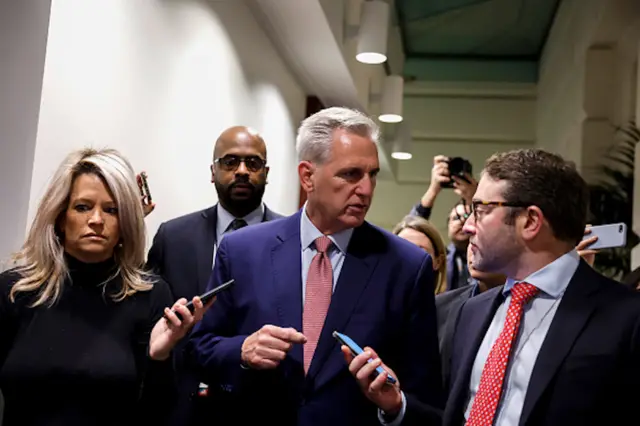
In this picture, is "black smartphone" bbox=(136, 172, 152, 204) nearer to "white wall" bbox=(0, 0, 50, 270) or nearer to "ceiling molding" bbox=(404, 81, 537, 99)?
"white wall" bbox=(0, 0, 50, 270)

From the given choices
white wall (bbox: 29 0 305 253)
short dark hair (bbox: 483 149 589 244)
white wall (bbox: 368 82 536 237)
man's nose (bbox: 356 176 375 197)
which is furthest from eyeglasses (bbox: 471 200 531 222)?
white wall (bbox: 368 82 536 237)

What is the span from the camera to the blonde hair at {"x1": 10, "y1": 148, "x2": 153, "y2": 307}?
2195 mm

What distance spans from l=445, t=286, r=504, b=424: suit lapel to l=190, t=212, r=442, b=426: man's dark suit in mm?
54

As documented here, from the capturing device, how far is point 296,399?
1.93 meters

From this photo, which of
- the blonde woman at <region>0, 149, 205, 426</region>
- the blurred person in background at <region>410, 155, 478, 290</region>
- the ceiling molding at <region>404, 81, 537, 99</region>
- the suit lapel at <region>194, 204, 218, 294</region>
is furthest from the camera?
the ceiling molding at <region>404, 81, 537, 99</region>

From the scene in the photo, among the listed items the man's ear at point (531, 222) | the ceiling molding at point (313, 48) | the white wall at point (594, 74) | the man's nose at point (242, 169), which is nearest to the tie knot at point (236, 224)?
the man's nose at point (242, 169)

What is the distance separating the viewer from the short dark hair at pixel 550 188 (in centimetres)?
195

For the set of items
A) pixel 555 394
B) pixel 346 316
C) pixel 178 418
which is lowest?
pixel 178 418

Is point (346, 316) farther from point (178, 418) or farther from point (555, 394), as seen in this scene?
point (178, 418)

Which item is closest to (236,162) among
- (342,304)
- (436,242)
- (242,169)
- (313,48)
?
(242,169)

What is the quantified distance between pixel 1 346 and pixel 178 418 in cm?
72

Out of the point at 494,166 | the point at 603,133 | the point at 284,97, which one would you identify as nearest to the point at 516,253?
the point at 494,166

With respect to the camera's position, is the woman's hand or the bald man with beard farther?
the bald man with beard

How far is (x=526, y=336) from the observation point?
1878 millimetres
